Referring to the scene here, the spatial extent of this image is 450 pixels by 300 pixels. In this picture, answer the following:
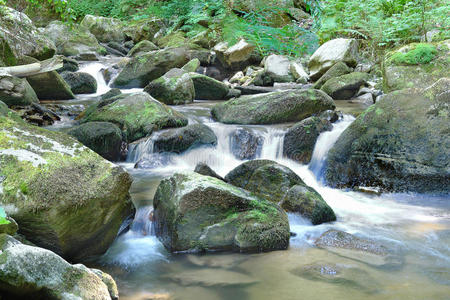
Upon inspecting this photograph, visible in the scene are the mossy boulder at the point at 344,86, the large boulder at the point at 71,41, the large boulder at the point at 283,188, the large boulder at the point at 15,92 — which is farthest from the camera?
the large boulder at the point at 71,41

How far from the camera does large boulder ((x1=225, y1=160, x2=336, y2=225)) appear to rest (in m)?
4.43

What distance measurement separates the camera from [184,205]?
380 centimetres

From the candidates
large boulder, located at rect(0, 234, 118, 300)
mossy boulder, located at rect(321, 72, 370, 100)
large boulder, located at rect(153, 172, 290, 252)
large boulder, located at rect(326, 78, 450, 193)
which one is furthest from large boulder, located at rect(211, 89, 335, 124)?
large boulder, located at rect(0, 234, 118, 300)

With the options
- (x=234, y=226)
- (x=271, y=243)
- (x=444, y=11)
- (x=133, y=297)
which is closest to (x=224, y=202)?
(x=234, y=226)

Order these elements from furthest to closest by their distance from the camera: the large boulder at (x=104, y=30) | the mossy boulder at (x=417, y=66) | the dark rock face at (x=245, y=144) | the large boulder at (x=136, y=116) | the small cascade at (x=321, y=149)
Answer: the large boulder at (x=104, y=30)
the large boulder at (x=136, y=116)
the dark rock face at (x=245, y=144)
the mossy boulder at (x=417, y=66)
the small cascade at (x=321, y=149)

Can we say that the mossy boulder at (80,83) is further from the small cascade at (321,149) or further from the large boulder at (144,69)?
the small cascade at (321,149)

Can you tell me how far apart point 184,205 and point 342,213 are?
7.00 feet

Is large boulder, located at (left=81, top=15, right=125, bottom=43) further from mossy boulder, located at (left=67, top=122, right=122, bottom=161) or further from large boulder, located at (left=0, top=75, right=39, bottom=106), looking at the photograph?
mossy boulder, located at (left=67, top=122, right=122, bottom=161)

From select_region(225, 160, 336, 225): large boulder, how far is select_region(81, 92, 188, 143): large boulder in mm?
2826

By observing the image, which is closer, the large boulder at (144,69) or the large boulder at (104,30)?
the large boulder at (144,69)

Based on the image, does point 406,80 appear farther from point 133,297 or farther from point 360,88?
point 133,297

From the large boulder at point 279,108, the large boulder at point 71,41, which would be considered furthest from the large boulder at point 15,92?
the large boulder at point 71,41

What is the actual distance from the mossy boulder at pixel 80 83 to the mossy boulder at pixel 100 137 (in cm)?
541

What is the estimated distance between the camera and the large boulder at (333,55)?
1162 centimetres
